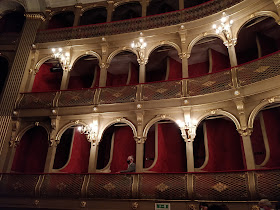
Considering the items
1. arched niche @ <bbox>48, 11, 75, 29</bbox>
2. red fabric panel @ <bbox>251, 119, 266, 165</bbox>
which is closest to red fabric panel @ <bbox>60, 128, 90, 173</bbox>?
arched niche @ <bbox>48, 11, 75, 29</bbox>

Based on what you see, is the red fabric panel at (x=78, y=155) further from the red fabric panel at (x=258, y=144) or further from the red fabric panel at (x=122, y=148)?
the red fabric panel at (x=258, y=144)

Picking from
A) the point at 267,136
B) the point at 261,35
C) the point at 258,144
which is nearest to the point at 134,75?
the point at 261,35

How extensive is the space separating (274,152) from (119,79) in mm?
8605

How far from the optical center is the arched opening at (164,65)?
1217cm

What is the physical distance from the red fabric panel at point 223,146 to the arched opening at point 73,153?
19.2 ft

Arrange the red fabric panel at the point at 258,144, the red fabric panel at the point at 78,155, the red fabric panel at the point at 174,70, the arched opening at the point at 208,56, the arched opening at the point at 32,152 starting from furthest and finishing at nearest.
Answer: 1. the red fabric panel at the point at 174,70
2. the arched opening at the point at 32,152
3. the arched opening at the point at 208,56
4. the red fabric panel at the point at 78,155
5. the red fabric panel at the point at 258,144

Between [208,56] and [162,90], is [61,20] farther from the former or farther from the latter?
[208,56]

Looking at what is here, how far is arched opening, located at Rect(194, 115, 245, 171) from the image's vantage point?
9773 mm

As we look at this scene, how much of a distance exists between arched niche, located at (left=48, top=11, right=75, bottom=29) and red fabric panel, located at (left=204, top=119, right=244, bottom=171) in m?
10.7

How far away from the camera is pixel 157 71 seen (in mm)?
13531

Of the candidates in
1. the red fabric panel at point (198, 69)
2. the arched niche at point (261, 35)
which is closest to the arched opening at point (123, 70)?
the red fabric panel at point (198, 69)

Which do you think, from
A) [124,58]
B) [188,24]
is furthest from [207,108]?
[124,58]

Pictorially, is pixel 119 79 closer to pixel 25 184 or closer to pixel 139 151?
pixel 139 151

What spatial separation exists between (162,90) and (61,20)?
9.12 metres
